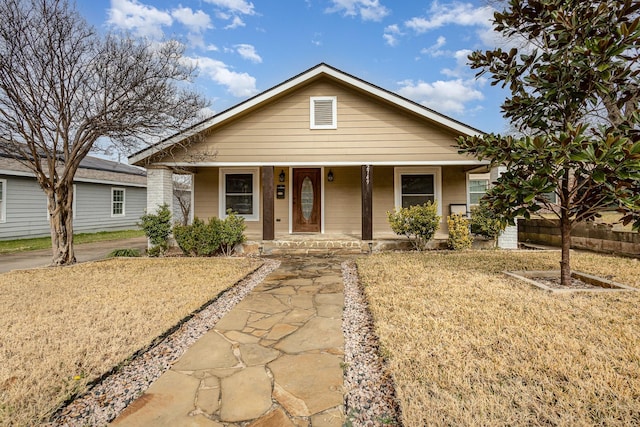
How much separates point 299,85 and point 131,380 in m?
7.92

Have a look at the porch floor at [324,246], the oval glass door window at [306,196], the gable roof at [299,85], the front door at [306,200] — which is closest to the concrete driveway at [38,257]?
the gable roof at [299,85]

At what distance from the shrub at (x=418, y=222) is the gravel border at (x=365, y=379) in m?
4.47

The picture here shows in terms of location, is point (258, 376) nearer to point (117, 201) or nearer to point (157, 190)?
point (157, 190)

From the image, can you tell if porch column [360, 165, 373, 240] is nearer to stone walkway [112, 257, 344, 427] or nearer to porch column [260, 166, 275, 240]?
porch column [260, 166, 275, 240]

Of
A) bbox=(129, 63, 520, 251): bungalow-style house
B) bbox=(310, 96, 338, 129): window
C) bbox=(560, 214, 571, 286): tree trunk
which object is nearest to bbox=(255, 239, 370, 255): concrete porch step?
bbox=(129, 63, 520, 251): bungalow-style house

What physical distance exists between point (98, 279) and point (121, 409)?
13.8ft

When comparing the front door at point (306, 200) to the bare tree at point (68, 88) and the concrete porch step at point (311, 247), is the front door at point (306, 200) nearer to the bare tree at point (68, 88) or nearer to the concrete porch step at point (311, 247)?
the concrete porch step at point (311, 247)

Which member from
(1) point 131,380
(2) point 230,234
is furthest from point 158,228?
(1) point 131,380

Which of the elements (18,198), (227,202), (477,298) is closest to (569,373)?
(477,298)

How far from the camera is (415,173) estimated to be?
32.4 feet

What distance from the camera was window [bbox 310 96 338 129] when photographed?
8.77m

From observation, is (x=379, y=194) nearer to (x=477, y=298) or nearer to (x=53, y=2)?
(x=477, y=298)

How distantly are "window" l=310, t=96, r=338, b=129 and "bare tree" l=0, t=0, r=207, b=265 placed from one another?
10.6 ft

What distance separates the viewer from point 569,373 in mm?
2250
